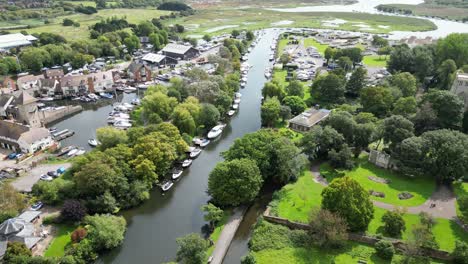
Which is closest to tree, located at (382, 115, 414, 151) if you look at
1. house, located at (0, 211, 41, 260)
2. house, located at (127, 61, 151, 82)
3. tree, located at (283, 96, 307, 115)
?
tree, located at (283, 96, 307, 115)

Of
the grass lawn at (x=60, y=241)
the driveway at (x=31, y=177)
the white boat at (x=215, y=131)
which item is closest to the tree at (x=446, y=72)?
the white boat at (x=215, y=131)

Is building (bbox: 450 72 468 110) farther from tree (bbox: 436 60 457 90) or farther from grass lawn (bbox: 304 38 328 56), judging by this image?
grass lawn (bbox: 304 38 328 56)

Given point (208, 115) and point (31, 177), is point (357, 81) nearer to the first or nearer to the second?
point (208, 115)

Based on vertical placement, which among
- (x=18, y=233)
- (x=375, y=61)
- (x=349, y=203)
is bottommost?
(x=375, y=61)

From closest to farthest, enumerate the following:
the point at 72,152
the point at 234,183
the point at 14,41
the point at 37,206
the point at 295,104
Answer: the point at 234,183 < the point at 37,206 < the point at 72,152 < the point at 295,104 < the point at 14,41

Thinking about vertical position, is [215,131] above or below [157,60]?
below

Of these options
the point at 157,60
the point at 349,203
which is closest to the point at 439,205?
the point at 349,203

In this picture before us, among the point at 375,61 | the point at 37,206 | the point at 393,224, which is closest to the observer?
the point at 393,224
